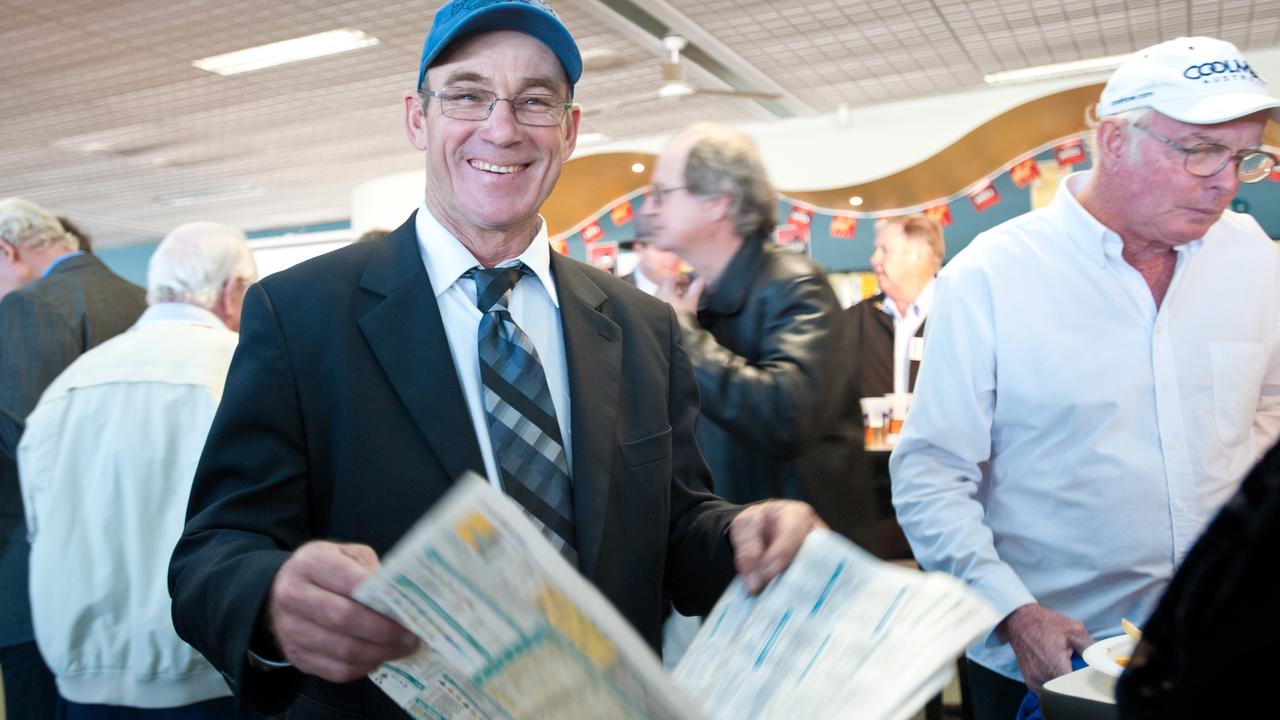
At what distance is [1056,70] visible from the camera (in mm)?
8281

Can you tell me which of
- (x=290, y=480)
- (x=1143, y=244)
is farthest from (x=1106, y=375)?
(x=290, y=480)

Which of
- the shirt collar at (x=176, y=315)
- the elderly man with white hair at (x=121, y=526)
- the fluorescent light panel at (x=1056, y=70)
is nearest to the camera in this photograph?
the elderly man with white hair at (x=121, y=526)

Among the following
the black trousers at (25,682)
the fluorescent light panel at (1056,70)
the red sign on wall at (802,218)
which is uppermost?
the fluorescent light panel at (1056,70)

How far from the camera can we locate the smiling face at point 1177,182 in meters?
1.63

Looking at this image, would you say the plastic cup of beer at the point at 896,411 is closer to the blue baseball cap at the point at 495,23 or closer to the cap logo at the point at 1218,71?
the cap logo at the point at 1218,71

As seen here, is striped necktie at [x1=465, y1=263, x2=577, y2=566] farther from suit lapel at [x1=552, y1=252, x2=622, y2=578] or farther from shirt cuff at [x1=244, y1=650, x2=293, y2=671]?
shirt cuff at [x1=244, y1=650, x2=293, y2=671]

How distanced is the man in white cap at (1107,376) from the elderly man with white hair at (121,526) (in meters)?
1.62

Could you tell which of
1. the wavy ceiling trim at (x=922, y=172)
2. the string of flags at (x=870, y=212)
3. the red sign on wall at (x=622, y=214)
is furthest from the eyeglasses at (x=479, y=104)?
the red sign on wall at (x=622, y=214)

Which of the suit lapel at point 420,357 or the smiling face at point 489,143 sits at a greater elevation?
the smiling face at point 489,143

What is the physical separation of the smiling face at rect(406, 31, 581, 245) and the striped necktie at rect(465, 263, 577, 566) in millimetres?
127

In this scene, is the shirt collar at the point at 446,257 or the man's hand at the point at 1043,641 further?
the man's hand at the point at 1043,641

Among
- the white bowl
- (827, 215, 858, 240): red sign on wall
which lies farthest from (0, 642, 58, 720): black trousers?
(827, 215, 858, 240): red sign on wall

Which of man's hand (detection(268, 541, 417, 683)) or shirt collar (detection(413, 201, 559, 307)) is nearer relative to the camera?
man's hand (detection(268, 541, 417, 683))

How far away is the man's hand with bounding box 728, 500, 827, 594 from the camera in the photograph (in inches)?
38.5
